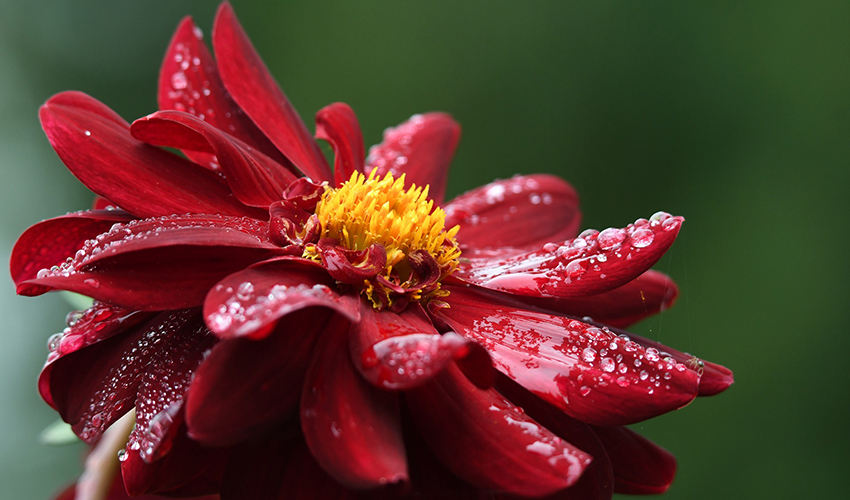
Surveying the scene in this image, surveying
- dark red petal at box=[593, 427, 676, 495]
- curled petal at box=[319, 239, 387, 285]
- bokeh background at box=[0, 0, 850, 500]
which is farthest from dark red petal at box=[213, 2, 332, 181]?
bokeh background at box=[0, 0, 850, 500]

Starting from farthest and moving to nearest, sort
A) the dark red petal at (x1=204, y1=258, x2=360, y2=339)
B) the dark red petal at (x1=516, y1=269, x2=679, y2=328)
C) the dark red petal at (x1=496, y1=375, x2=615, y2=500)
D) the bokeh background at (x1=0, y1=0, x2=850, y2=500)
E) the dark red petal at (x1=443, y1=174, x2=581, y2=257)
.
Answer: the bokeh background at (x1=0, y1=0, x2=850, y2=500) → the dark red petal at (x1=443, y1=174, x2=581, y2=257) → the dark red petal at (x1=516, y1=269, x2=679, y2=328) → the dark red petal at (x1=496, y1=375, x2=615, y2=500) → the dark red petal at (x1=204, y1=258, x2=360, y2=339)

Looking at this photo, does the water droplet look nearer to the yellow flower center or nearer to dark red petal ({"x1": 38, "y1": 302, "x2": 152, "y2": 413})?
the yellow flower center

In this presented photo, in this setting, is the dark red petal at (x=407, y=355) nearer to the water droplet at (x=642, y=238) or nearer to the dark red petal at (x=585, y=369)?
the dark red petal at (x=585, y=369)

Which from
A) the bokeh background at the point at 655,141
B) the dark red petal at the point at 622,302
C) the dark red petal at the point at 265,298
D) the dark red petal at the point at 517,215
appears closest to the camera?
the dark red petal at the point at 265,298

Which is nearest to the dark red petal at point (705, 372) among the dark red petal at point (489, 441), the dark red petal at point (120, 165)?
the dark red petal at point (489, 441)

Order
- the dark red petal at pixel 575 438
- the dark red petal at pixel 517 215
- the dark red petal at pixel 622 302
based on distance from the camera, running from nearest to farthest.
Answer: the dark red petal at pixel 575 438
the dark red petal at pixel 622 302
the dark red petal at pixel 517 215

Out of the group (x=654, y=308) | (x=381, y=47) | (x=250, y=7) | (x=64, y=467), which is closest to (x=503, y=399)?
(x=654, y=308)
